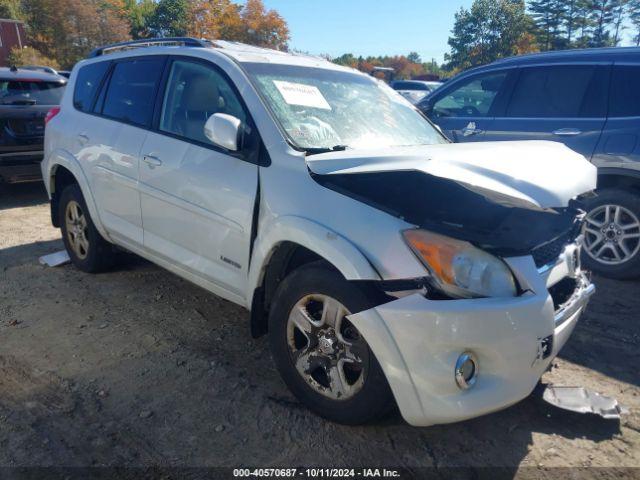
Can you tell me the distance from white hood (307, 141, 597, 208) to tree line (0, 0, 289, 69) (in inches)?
1745

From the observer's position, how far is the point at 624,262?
468 centimetres

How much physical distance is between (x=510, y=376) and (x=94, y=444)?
195 centimetres

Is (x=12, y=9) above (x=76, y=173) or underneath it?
underneath

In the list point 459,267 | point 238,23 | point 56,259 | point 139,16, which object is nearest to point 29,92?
point 56,259

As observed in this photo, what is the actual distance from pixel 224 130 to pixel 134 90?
158 centimetres

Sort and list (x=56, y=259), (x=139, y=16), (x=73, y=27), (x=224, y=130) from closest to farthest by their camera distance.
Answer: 1. (x=224, y=130)
2. (x=56, y=259)
3. (x=73, y=27)
4. (x=139, y=16)

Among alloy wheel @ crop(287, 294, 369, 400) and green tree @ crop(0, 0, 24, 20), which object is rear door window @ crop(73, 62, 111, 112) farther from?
green tree @ crop(0, 0, 24, 20)

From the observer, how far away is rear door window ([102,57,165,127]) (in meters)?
3.79

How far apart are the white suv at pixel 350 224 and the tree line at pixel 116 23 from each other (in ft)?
141

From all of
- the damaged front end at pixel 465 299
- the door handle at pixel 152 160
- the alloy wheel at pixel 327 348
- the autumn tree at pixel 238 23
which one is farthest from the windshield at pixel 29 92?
the autumn tree at pixel 238 23

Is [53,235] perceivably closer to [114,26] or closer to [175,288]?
[175,288]

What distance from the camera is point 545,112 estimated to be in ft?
16.8

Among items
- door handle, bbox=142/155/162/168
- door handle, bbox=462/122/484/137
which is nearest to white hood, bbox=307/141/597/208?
door handle, bbox=142/155/162/168

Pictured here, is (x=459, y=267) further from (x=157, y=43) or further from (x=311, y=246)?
(x=157, y=43)
